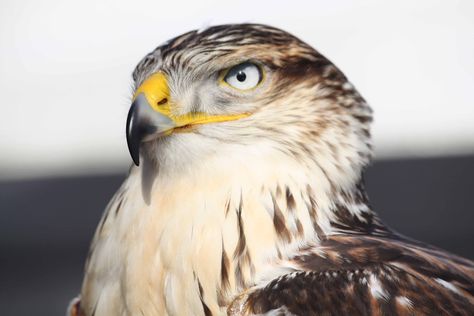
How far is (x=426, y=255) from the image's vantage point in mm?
2641

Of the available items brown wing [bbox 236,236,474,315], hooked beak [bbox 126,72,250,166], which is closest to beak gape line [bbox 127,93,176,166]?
hooked beak [bbox 126,72,250,166]

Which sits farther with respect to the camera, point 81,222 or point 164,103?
point 81,222

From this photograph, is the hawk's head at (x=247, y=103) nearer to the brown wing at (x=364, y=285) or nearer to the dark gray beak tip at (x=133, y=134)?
the dark gray beak tip at (x=133, y=134)

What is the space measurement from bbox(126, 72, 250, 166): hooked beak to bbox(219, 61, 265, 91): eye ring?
0.08 meters

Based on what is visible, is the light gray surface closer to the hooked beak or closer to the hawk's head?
the hawk's head

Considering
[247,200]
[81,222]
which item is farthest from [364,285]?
[81,222]

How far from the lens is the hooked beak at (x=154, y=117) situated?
2.55 metres

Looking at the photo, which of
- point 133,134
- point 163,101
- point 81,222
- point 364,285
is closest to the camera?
point 364,285

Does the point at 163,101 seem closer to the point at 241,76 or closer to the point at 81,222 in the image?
the point at 241,76

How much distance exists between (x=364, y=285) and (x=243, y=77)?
2.31ft

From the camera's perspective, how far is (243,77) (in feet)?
8.99

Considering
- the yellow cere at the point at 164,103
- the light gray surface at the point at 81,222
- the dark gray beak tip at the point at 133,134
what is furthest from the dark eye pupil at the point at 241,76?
the light gray surface at the point at 81,222

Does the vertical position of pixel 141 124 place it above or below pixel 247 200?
above

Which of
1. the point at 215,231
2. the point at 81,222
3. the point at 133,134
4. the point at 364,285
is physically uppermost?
the point at 133,134
